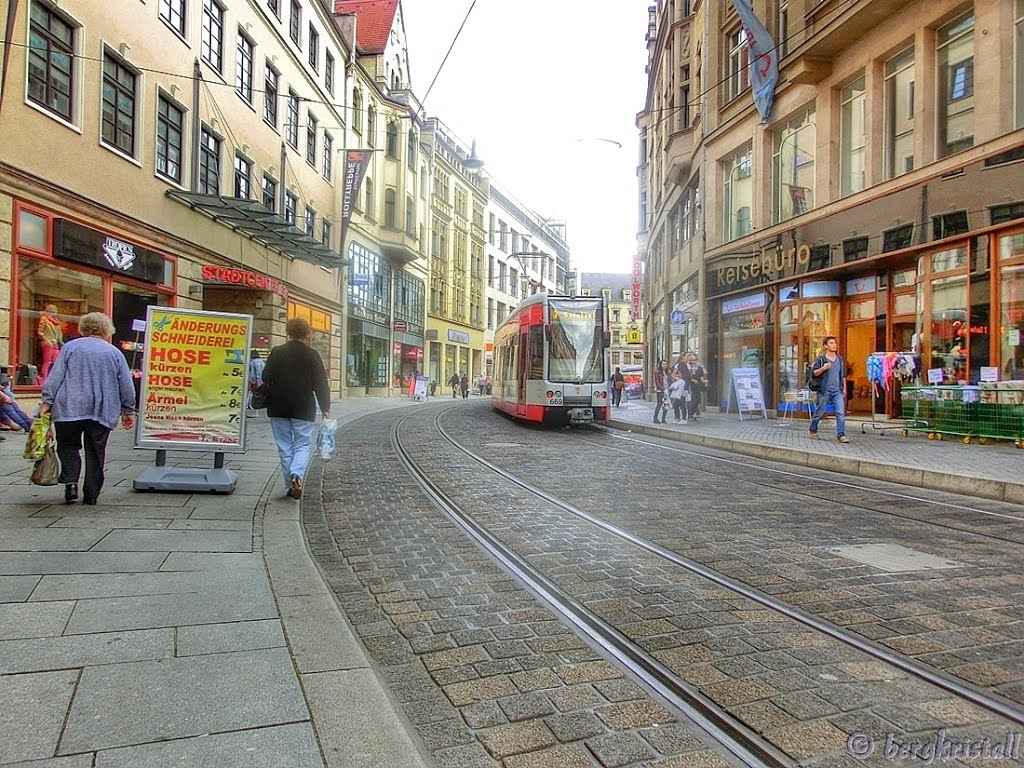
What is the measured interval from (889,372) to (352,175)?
22.1 meters

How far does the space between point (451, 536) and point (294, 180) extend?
22931 millimetres

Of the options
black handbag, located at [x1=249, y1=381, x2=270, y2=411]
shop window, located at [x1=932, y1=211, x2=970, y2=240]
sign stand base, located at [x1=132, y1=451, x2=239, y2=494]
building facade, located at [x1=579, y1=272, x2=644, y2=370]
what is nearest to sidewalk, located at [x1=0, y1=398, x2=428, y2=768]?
A: sign stand base, located at [x1=132, y1=451, x2=239, y2=494]

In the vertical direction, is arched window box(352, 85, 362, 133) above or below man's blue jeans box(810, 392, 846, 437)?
above

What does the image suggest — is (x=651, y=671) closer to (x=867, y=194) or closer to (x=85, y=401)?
Result: (x=85, y=401)

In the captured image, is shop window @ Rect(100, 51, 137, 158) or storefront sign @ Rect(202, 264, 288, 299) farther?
storefront sign @ Rect(202, 264, 288, 299)

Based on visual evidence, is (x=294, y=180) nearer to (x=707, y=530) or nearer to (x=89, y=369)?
(x=89, y=369)

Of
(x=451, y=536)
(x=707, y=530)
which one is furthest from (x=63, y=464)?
(x=707, y=530)

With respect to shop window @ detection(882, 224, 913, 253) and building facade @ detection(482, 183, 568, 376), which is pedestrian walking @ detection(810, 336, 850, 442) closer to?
shop window @ detection(882, 224, 913, 253)

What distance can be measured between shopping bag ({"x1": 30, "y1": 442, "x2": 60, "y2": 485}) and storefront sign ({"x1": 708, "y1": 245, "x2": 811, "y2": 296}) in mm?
16027

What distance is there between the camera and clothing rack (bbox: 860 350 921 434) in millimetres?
14039

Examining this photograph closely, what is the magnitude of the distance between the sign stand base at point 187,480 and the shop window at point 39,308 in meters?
7.16

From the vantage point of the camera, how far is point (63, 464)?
5.76 metres

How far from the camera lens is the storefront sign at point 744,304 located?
19.3m

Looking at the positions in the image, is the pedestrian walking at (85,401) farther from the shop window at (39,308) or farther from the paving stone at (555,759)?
the shop window at (39,308)
